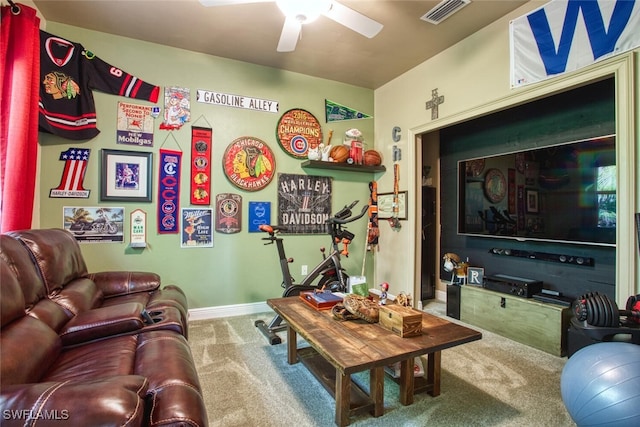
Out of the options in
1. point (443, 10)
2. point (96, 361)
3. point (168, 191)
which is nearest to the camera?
point (96, 361)

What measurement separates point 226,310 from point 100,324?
6.31 ft

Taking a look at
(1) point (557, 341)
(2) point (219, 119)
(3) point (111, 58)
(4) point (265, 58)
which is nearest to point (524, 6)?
(4) point (265, 58)

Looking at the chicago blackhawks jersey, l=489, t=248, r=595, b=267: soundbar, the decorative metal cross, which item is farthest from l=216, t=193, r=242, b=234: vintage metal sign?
l=489, t=248, r=595, b=267: soundbar

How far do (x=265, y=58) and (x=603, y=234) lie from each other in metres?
3.63

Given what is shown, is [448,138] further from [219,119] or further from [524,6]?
[219,119]

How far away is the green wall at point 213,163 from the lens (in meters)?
2.99

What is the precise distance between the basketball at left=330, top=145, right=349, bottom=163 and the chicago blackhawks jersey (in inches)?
89.4

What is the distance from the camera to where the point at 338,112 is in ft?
13.6

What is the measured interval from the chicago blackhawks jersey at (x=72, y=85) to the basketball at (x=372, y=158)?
2.76 metres

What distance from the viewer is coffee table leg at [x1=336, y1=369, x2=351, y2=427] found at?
5.40 feet

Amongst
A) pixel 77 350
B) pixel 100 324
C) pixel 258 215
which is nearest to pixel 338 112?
pixel 258 215

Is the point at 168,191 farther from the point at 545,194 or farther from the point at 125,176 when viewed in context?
the point at 545,194

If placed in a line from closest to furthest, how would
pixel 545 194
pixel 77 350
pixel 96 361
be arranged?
pixel 96 361
pixel 77 350
pixel 545 194

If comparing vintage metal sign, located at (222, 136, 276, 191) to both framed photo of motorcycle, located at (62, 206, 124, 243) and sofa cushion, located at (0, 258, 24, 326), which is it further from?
sofa cushion, located at (0, 258, 24, 326)
